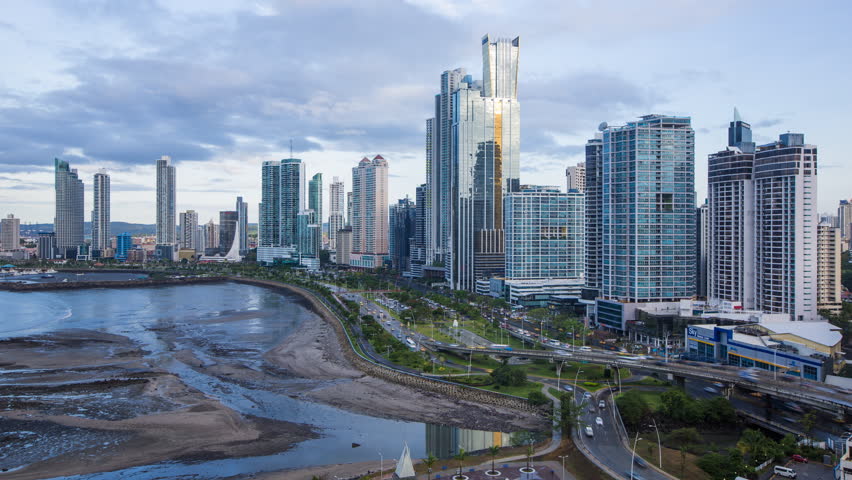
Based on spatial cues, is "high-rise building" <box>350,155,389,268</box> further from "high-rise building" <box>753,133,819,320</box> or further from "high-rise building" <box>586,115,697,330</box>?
"high-rise building" <box>753,133,819,320</box>

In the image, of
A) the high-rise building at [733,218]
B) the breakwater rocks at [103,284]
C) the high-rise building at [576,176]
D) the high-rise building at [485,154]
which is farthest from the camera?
the high-rise building at [576,176]

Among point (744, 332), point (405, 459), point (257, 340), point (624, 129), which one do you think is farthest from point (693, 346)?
point (257, 340)

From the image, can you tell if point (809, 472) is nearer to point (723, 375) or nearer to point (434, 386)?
point (723, 375)

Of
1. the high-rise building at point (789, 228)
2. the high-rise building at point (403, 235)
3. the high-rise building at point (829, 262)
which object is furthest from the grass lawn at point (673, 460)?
the high-rise building at point (403, 235)

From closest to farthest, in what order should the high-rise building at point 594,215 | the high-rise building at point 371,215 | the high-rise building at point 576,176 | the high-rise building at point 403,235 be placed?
1. the high-rise building at point 594,215
2. the high-rise building at point 576,176
3. the high-rise building at point 403,235
4. the high-rise building at point 371,215

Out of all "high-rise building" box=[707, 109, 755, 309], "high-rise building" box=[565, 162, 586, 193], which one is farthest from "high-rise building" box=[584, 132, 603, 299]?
"high-rise building" box=[565, 162, 586, 193]

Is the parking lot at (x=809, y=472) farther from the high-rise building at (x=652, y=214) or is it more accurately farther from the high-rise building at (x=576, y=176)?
the high-rise building at (x=576, y=176)
